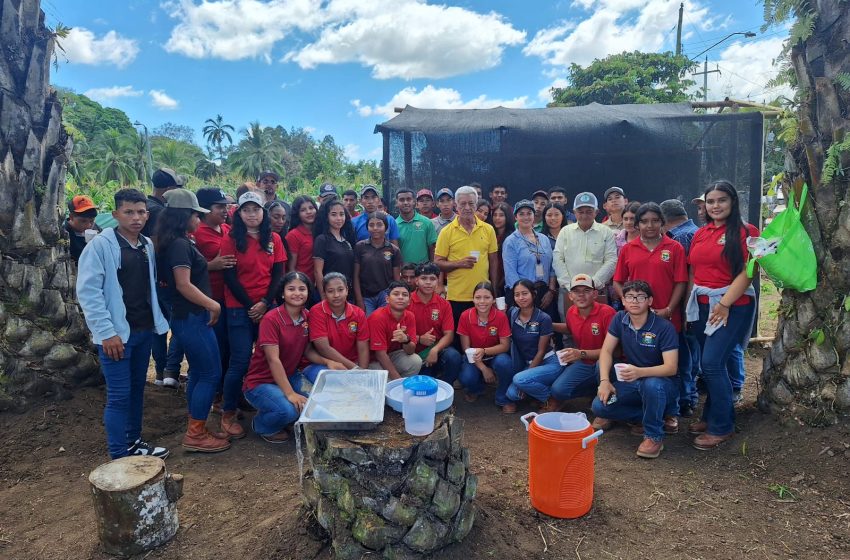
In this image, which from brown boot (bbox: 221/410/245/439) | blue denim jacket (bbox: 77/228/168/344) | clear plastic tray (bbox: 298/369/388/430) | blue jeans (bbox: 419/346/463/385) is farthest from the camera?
blue jeans (bbox: 419/346/463/385)

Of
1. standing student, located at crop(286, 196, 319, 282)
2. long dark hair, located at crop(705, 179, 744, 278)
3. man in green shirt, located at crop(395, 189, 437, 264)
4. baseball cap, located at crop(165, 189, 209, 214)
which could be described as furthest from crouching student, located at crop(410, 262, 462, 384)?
long dark hair, located at crop(705, 179, 744, 278)

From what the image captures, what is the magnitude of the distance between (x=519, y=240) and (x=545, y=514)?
2506 mm

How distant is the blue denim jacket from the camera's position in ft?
9.57

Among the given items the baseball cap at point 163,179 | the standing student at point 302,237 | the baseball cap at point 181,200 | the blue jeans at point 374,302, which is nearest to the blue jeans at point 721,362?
the blue jeans at point 374,302

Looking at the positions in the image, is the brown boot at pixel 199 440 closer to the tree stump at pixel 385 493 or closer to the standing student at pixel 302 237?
the standing student at pixel 302 237

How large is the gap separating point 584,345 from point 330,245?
7.51 ft

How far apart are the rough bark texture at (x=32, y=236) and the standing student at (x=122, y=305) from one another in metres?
0.98

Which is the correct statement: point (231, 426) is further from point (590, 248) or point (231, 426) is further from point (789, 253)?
point (789, 253)

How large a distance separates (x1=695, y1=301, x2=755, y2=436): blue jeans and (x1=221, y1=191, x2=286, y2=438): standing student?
3153 mm

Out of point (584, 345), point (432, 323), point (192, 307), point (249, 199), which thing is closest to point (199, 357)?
point (192, 307)

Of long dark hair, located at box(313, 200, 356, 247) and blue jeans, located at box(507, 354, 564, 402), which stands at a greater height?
long dark hair, located at box(313, 200, 356, 247)

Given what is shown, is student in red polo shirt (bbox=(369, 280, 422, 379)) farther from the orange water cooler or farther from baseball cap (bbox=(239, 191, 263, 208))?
the orange water cooler

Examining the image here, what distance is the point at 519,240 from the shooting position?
4.64m

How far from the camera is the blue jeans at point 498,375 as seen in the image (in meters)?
4.30
